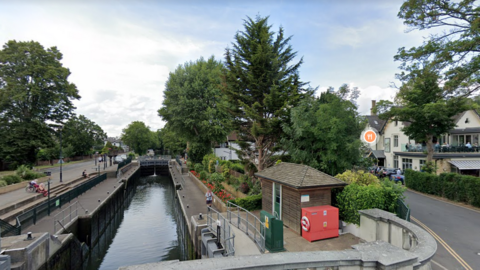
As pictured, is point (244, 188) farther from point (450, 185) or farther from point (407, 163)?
point (407, 163)

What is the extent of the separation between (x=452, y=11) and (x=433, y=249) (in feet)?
49.9

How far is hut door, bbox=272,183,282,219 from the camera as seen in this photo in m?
12.0

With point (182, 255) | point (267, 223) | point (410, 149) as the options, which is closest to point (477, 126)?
point (410, 149)

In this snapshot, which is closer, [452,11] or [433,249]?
[433,249]

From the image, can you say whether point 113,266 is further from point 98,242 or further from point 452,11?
point 452,11

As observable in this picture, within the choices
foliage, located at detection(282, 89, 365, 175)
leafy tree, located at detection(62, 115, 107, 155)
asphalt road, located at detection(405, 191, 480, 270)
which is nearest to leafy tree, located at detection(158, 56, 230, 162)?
foliage, located at detection(282, 89, 365, 175)

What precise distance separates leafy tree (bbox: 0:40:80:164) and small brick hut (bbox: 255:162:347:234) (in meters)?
30.1

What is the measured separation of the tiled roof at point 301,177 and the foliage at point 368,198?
2.09 feet

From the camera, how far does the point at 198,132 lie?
36562 millimetres

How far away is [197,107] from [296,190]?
992 inches

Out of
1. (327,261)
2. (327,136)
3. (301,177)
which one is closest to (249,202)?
(301,177)

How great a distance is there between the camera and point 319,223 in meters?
10.0

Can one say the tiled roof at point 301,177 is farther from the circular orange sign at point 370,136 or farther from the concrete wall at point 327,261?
the concrete wall at point 327,261

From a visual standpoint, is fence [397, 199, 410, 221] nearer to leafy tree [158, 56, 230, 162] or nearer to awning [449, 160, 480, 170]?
awning [449, 160, 480, 170]
